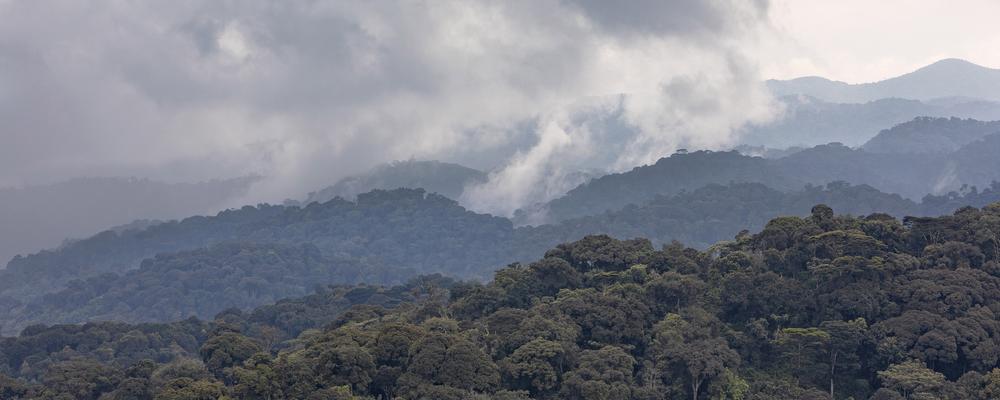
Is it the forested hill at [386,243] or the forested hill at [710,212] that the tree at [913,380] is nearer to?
the forested hill at [710,212]

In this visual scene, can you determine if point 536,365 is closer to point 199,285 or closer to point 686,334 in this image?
point 686,334

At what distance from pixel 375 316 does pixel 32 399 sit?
19559 millimetres

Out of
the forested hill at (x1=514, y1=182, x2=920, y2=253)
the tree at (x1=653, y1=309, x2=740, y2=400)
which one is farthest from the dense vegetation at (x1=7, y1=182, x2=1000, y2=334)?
the tree at (x1=653, y1=309, x2=740, y2=400)

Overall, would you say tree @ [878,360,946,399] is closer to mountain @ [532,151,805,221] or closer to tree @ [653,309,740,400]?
tree @ [653,309,740,400]

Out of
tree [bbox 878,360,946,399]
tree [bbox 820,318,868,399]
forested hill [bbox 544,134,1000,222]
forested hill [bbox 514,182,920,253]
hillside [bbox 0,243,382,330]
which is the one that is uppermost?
forested hill [bbox 544,134,1000,222]

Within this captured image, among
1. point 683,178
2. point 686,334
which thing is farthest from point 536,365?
point 683,178

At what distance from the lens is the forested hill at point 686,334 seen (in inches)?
1816

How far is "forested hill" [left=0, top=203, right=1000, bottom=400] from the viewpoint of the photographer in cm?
4612

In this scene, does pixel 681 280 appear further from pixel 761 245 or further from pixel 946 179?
pixel 946 179

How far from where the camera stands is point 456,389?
45094mm

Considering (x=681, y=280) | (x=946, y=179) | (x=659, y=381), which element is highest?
(x=946, y=179)

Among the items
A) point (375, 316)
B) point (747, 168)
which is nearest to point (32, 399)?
point (375, 316)

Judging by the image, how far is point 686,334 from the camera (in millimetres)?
50750

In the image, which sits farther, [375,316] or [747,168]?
[747,168]
